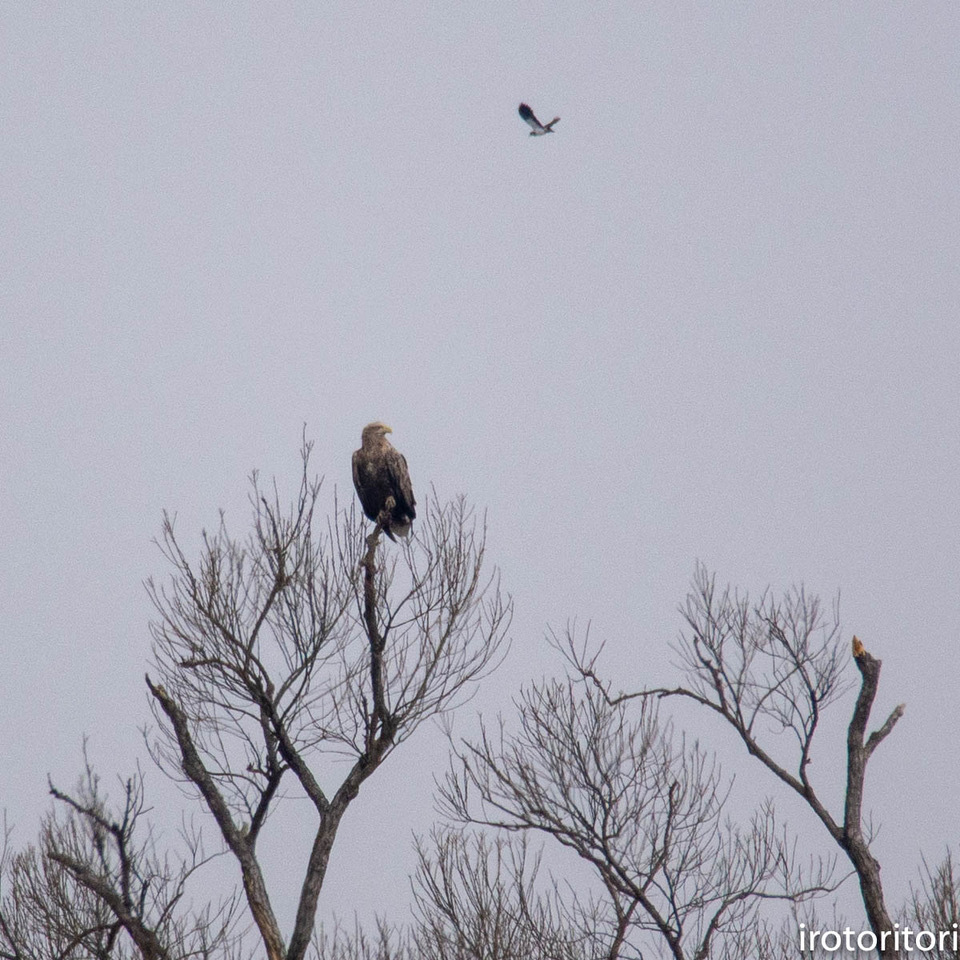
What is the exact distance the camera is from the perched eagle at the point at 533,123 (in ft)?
31.3

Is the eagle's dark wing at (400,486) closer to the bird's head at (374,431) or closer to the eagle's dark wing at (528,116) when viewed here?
the bird's head at (374,431)

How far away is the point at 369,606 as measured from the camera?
7.75 metres

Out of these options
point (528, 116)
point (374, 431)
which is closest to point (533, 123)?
point (528, 116)

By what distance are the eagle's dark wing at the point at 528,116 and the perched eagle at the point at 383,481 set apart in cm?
331

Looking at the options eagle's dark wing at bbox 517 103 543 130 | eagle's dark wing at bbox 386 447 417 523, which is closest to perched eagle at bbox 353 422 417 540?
eagle's dark wing at bbox 386 447 417 523

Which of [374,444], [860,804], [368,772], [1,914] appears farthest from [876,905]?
[1,914]

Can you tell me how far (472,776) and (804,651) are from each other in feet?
9.82

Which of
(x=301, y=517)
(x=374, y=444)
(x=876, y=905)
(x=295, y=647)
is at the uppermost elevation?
(x=374, y=444)

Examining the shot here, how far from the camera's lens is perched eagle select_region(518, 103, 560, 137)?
31.3 ft

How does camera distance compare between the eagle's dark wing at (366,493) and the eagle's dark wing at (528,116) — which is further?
the eagle's dark wing at (366,493)

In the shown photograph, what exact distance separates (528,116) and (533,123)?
0.45 feet

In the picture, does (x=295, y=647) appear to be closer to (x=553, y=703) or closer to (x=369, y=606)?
(x=369, y=606)

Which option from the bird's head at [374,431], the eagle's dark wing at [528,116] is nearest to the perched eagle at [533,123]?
the eagle's dark wing at [528,116]

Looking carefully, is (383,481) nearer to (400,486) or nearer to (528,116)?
(400,486)
